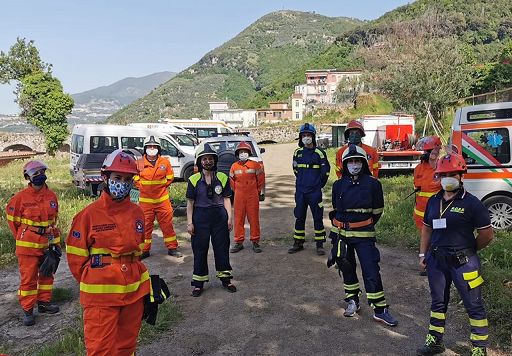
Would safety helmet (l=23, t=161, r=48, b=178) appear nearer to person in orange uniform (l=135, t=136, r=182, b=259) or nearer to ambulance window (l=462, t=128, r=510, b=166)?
person in orange uniform (l=135, t=136, r=182, b=259)

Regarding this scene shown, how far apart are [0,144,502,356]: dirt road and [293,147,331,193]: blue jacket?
1171mm

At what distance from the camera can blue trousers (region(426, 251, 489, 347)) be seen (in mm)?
3580

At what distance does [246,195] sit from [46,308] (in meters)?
3.46

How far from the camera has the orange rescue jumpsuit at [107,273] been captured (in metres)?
2.86

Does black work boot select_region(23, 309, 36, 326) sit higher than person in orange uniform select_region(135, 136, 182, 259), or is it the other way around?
person in orange uniform select_region(135, 136, 182, 259)

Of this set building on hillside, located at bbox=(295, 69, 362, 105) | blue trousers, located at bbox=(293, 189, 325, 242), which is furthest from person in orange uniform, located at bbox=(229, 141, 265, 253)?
building on hillside, located at bbox=(295, 69, 362, 105)

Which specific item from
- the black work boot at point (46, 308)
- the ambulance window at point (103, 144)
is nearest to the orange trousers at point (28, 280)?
the black work boot at point (46, 308)

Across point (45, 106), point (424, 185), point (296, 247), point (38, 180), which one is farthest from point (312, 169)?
point (45, 106)

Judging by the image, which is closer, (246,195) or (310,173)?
(310,173)

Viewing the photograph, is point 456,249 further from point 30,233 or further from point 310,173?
point 30,233

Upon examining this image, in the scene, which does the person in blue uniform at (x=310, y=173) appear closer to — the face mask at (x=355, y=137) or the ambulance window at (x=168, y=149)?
the face mask at (x=355, y=137)

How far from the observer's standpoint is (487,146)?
7477 mm

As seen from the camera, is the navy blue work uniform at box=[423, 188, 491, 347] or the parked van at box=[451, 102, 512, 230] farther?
the parked van at box=[451, 102, 512, 230]

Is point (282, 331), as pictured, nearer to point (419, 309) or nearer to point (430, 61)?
point (419, 309)
